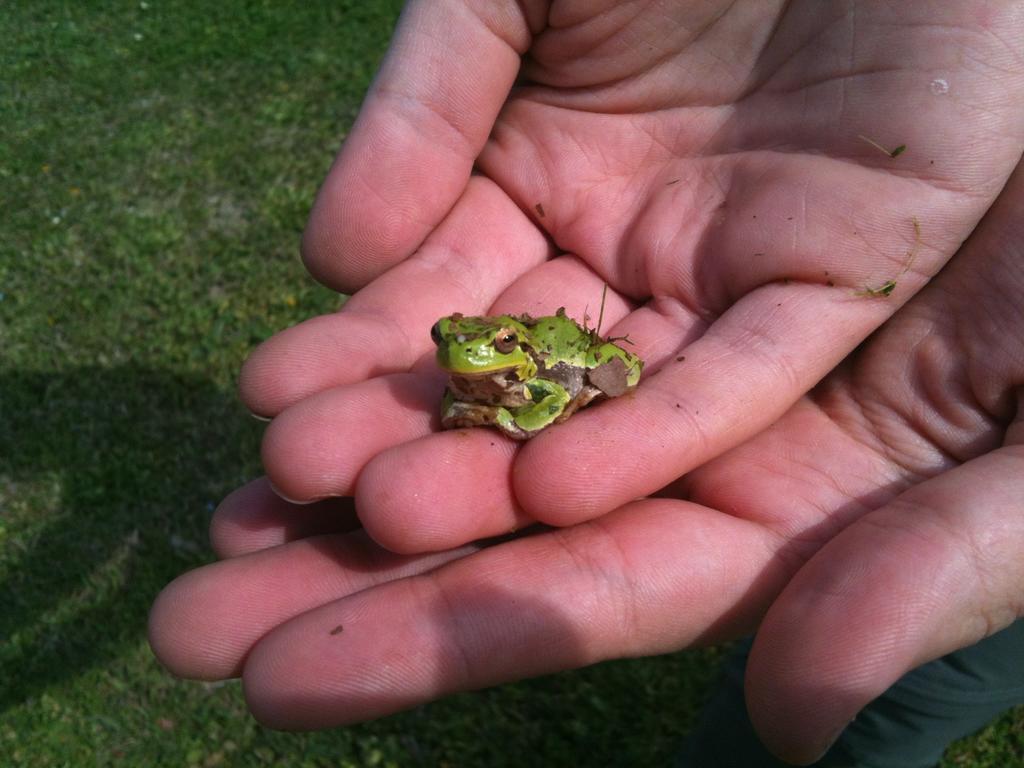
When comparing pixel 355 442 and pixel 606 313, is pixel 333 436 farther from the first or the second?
pixel 606 313

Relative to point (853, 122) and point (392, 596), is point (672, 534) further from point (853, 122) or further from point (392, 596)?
point (853, 122)

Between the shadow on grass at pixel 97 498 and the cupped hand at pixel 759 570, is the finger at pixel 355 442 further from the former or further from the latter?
the shadow on grass at pixel 97 498

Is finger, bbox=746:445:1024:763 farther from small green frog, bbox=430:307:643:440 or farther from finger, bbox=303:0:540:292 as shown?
finger, bbox=303:0:540:292

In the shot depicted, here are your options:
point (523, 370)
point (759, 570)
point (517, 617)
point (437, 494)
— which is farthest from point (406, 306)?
point (759, 570)

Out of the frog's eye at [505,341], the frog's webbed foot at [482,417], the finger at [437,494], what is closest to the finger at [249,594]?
the finger at [437,494]

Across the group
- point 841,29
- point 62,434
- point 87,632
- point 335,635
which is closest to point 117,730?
point 87,632
